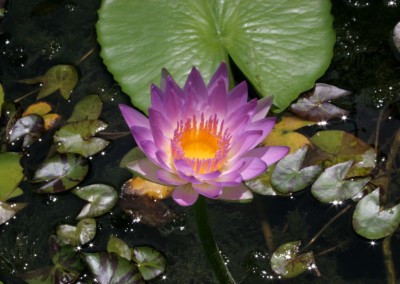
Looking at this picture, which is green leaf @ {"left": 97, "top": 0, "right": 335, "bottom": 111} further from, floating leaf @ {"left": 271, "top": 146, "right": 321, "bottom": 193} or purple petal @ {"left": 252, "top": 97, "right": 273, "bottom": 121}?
purple petal @ {"left": 252, "top": 97, "right": 273, "bottom": 121}

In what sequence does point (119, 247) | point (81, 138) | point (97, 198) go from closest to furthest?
point (119, 247) < point (97, 198) < point (81, 138)

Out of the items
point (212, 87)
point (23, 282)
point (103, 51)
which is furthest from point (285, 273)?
point (103, 51)

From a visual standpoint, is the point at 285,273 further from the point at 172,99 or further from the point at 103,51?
the point at 103,51

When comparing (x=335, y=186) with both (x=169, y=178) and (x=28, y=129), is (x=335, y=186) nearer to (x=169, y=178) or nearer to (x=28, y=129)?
(x=169, y=178)

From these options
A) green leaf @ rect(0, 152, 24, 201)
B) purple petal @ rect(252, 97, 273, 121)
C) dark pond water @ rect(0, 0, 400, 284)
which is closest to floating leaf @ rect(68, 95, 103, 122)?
dark pond water @ rect(0, 0, 400, 284)

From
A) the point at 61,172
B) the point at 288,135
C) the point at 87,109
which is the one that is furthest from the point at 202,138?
the point at 87,109

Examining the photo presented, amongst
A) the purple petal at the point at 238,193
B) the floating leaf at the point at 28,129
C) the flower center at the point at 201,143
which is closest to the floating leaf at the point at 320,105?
the flower center at the point at 201,143

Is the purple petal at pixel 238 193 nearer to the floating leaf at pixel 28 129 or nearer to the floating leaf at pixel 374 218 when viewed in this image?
the floating leaf at pixel 374 218
